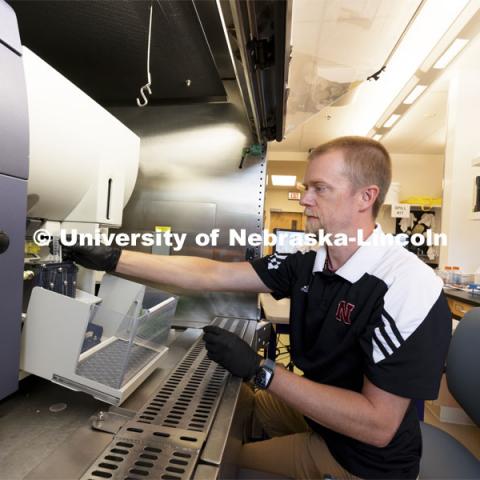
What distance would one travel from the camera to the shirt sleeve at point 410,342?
734mm

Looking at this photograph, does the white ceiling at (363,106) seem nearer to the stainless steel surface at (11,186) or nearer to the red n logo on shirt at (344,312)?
the stainless steel surface at (11,186)

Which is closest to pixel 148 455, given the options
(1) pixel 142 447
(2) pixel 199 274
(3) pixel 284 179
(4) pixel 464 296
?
(1) pixel 142 447

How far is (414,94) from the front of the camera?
3199mm

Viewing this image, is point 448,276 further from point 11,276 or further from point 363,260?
point 11,276

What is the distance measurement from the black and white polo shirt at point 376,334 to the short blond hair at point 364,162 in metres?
0.16

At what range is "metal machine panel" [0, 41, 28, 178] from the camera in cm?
53

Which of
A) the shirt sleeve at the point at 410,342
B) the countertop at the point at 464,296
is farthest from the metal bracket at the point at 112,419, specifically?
the countertop at the point at 464,296

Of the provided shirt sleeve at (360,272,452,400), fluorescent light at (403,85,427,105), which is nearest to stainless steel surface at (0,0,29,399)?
shirt sleeve at (360,272,452,400)

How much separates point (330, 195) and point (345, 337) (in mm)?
424

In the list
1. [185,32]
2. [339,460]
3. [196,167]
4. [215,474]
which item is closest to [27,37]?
[185,32]

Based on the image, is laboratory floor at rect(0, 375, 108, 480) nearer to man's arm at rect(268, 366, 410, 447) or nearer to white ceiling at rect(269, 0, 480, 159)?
man's arm at rect(268, 366, 410, 447)

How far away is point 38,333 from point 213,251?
932 mm

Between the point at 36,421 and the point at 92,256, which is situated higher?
the point at 92,256

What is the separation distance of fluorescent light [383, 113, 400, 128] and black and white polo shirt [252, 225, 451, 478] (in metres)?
3.37
